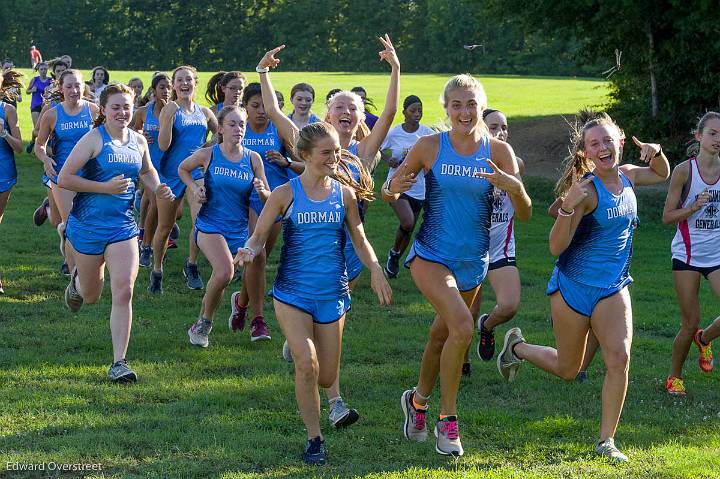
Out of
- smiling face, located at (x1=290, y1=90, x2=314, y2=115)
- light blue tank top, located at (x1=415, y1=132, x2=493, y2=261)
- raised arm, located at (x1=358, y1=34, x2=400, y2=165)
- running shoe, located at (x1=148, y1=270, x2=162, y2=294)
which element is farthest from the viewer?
running shoe, located at (x1=148, y1=270, x2=162, y2=294)

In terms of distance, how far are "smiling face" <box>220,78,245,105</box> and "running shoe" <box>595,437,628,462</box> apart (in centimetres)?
590

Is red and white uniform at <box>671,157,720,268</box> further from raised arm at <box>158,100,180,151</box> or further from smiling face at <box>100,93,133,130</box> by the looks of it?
raised arm at <box>158,100,180,151</box>

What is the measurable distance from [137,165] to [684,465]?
4.64m

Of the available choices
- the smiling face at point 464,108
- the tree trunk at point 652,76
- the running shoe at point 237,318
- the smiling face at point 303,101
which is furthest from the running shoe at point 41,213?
the tree trunk at point 652,76

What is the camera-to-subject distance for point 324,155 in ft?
22.5

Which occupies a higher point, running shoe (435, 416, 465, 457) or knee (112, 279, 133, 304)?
knee (112, 279, 133, 304)

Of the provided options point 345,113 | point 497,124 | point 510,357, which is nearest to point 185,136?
point 345,113

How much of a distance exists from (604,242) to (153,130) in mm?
7521

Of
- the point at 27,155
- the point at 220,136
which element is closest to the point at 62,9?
the point at 27,155

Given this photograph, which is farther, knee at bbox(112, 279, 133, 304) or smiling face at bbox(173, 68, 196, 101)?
smiling face at bbox(173, 68, 196, 101)

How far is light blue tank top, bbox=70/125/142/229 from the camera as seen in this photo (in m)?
8.51

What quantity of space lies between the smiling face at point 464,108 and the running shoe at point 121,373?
3.21m

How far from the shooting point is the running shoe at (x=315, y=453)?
6.67 meters

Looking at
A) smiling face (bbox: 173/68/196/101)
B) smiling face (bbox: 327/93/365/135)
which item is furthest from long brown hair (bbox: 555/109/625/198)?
smiling face (bbox: 173/68/196/101)
